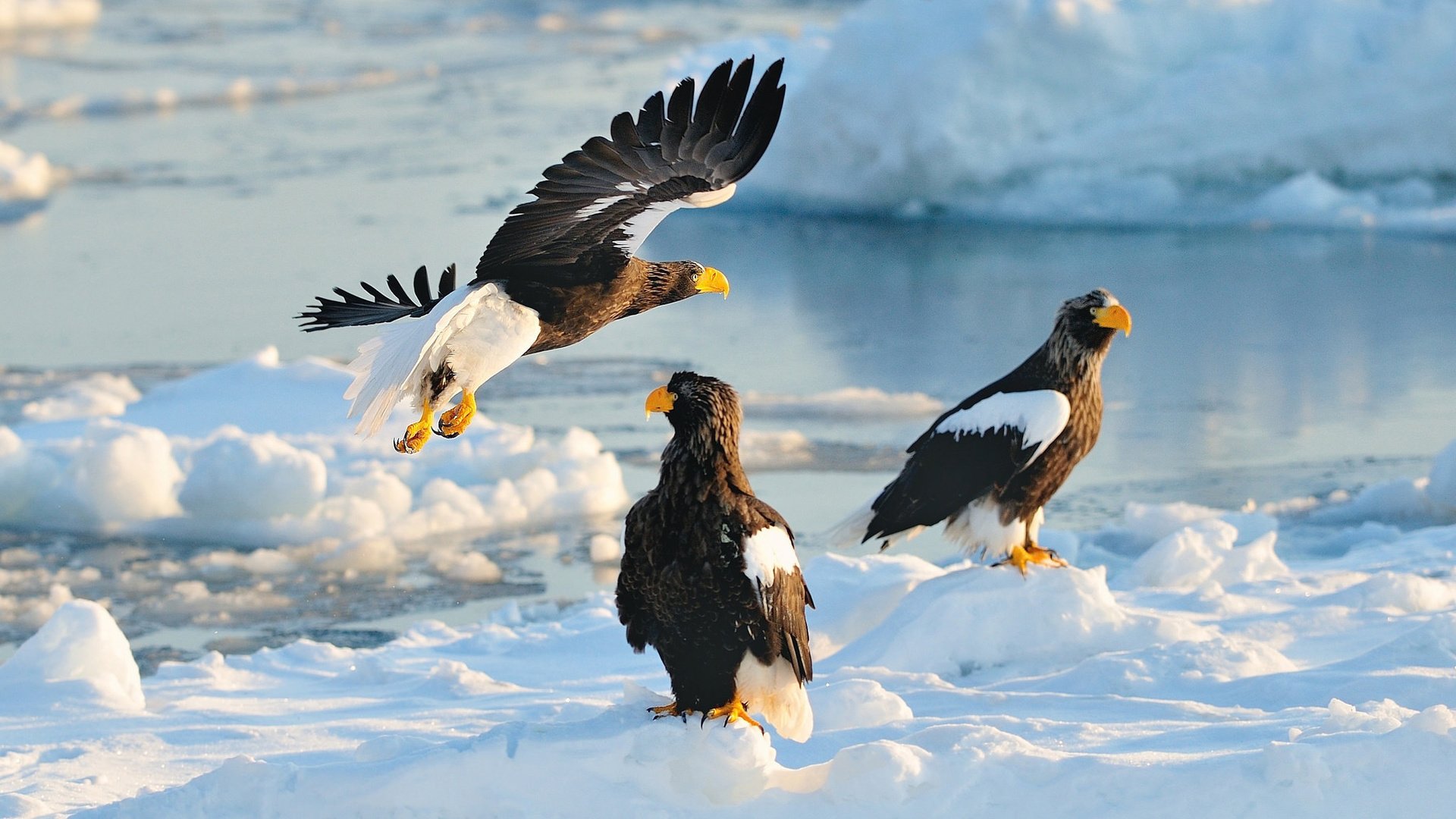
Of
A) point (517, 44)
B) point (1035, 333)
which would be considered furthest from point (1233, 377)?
point (517, 44)

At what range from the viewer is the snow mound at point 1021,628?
4.84 meters

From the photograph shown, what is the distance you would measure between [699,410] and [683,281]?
4.89 feet

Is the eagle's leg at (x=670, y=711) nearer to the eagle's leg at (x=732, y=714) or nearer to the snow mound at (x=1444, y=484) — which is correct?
the eagle's leg at (x=732, y=714)

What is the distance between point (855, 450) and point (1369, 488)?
6.73 feet

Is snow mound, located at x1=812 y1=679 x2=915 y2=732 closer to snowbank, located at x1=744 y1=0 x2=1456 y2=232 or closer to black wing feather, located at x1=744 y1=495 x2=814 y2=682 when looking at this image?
black wing feather, located at x1=744 y1=495 x2=814 y2=682

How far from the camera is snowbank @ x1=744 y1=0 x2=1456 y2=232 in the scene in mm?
12203

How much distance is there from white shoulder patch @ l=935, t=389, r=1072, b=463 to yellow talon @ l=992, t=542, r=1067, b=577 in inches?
11.7

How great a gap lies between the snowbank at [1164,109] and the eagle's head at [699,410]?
917 cm

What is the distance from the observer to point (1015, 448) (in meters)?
4.97

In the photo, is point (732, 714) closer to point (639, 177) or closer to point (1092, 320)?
point (639, 177)

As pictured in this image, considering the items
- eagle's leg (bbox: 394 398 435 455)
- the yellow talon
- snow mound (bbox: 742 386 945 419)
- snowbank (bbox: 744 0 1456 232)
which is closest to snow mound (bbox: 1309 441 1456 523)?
Answer: snow mound (bbox: 742 386 945 419)

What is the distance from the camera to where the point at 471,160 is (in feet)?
48.1

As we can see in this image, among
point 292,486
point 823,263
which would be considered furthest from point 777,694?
point 823,263

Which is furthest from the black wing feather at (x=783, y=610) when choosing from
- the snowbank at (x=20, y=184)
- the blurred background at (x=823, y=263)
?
the snowbank at (x=20, y=184)
